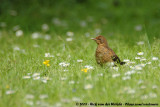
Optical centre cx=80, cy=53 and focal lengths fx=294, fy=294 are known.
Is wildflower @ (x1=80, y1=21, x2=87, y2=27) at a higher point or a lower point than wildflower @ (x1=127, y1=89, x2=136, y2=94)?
higher

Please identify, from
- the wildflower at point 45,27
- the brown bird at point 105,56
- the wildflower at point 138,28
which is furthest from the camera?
the wildflower at point 138,28

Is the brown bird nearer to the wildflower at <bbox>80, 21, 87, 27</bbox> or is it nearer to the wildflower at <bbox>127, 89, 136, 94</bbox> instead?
the wildflower at <bbox>127, 89, 136, 94</bbox>

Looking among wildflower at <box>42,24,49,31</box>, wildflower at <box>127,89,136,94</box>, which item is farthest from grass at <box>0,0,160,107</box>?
wildflower at <box>42,24,49,31</box>

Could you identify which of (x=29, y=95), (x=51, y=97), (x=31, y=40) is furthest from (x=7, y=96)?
(x=31, y=40)

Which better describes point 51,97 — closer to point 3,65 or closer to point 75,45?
point 3,65

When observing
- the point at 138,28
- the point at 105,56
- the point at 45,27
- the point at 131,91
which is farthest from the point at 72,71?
the point at 138,28

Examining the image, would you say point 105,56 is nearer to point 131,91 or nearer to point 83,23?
point 131,91

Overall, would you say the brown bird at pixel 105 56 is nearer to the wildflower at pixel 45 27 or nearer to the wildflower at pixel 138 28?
the wildflower at pixel 45 27

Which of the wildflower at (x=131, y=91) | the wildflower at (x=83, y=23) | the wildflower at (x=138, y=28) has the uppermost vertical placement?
the wildflower at (x=83, y=23)

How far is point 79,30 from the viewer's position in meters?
8.67

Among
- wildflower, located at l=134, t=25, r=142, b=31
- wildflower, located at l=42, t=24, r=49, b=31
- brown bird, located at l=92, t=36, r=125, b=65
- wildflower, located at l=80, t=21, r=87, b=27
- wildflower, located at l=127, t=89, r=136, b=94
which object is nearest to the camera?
wildflower, located at l=127, t=89, r=136, b=94

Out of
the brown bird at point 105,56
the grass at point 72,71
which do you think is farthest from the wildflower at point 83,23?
the brown bird at point 105,56

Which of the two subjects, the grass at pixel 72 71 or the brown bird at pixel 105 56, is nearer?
the grass at pixel 72 71

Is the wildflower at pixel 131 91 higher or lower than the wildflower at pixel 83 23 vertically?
lower
